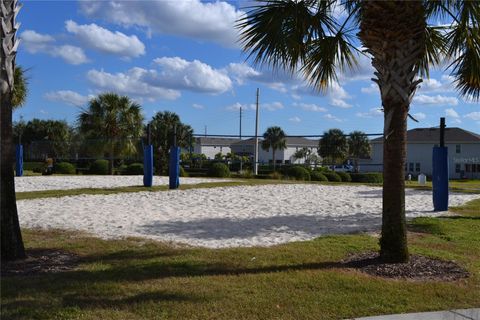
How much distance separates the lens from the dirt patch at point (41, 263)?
5.94 m

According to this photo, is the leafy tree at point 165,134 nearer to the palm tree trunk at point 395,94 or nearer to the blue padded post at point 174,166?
the blue padded post at point 174,166

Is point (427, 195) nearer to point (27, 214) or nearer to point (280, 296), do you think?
point (27, 214)

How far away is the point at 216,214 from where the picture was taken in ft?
38.5

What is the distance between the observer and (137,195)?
15.6 meters

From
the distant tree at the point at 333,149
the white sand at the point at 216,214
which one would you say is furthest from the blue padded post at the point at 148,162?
the distant tree at the point at 333,149

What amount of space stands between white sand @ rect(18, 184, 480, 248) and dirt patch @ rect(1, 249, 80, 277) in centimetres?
165

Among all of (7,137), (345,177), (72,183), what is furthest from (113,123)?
(7,137)

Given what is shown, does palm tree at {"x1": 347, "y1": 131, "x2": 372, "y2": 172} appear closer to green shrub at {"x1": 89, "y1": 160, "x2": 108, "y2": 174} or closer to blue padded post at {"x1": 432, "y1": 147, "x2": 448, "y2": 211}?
green shrub at {"x1": 89, "y1": 160, "x2": 108, "y2": 174}

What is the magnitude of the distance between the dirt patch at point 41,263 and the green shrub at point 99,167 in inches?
1003

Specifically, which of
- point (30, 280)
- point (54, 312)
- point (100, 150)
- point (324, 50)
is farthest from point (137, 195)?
point (100, 150)

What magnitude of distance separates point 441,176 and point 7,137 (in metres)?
10.3

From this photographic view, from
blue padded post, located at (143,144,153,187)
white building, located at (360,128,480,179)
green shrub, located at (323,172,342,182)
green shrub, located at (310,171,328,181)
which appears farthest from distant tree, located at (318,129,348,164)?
blue padded post, located at (143,144,153,187)

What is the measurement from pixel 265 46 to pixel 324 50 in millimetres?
1503

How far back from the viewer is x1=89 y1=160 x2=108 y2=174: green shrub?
31922 millimetres
